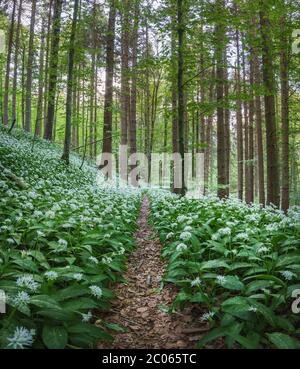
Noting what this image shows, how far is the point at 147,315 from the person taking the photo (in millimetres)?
3748

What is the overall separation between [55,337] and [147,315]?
153 cm

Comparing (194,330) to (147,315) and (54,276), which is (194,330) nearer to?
(147,315)

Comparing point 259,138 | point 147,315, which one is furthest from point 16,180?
point 259,138

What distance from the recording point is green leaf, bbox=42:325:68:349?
2.39 m

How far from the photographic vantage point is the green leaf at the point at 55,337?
2.39 metres

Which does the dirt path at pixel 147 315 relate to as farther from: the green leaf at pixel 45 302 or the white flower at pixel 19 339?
the white flower at pixel 19 339

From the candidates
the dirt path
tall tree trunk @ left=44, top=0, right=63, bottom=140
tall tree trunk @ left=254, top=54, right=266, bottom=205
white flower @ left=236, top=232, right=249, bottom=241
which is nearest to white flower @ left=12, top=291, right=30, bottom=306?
the dirt path

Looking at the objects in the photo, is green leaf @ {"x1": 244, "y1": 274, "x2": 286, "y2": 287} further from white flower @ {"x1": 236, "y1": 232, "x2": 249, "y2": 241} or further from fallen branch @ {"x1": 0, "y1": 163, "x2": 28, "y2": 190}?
fallen branch @ {"x1": 0, "y1": 163, "x2": 28, "y2": 190}

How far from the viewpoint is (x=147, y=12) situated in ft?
32.6

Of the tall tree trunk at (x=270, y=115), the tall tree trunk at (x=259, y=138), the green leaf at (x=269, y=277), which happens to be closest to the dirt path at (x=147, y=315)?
the green leaf at (x=269, y=277)

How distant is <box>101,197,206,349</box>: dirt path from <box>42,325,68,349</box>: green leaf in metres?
0.63

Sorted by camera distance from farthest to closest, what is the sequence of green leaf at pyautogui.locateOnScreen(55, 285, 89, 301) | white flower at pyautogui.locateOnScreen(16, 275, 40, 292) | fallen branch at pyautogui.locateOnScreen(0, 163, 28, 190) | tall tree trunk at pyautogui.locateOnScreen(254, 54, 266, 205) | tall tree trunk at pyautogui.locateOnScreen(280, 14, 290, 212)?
tall tree trunk at pyautogui.locateOnScreen(254, 54, 266, 205)
tall tree trunk at pyautogui.locateOnScreen(280, 14, 290, 212)
fallen branch at pyautogui.locateOnScreen(0, 163, 28, 190)
green leaf at pyautogui.locateOnScreen(55, 285, 89, 301)
white flower at pyautogui.locateOnScreen(16, 275, 40, 292)

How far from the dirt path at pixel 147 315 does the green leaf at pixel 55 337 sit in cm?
63

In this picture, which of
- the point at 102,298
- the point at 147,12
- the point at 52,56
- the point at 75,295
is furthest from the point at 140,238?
the point at 52,56
